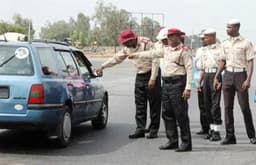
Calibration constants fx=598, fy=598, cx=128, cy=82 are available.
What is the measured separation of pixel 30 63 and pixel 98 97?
2.61 m

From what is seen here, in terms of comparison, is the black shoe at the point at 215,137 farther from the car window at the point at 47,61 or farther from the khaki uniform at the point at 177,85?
the car window at the point at 47,61

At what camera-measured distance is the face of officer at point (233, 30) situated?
31.3 ft

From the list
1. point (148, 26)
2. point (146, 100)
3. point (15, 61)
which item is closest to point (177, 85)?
point (146, 100)

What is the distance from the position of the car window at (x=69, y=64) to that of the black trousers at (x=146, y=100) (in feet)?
3.86

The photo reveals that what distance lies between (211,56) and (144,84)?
1.26 meters

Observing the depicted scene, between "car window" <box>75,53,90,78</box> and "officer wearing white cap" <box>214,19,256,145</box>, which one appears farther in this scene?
"car window" <box>75,53,90,78</box>

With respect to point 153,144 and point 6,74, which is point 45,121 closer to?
point 6,74

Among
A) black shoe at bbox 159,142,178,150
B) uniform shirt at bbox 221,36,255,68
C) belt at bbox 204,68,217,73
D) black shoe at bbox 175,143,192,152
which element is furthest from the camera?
belt at bbox 204,68,217,73

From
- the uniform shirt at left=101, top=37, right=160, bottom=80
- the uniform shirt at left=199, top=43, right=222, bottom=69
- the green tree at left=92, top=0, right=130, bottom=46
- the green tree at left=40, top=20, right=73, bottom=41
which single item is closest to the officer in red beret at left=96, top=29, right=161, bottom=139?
the uniform shirt at left=101, top=37, right=160, bottom=80

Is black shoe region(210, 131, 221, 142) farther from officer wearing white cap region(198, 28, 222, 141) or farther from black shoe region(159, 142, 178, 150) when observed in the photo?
black shoe region(159, 142, 178, 150)

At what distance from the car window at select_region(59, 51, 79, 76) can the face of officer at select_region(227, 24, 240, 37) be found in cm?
261

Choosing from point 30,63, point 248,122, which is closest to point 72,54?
point 30,63

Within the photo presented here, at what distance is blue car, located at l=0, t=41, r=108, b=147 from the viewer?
8.38 m

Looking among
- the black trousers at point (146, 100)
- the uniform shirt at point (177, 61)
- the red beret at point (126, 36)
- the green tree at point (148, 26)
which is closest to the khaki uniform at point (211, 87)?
the black trousers at point (146, 100)
